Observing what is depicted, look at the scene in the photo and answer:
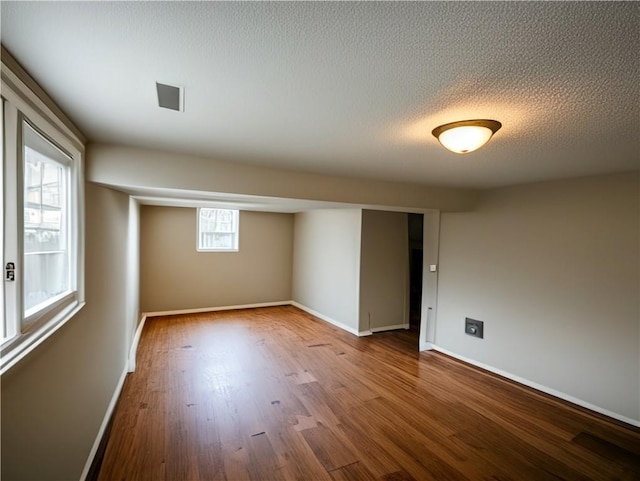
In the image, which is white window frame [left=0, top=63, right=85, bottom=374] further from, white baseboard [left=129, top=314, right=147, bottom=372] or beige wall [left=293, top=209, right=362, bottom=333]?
beige wall [left=293, top=209, right=362, bottom=333]

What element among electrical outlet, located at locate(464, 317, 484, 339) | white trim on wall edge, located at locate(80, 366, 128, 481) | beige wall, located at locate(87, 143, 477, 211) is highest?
beige wall, located at locate(87, 143, 477, 211)

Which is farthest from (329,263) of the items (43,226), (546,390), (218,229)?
(43,226)

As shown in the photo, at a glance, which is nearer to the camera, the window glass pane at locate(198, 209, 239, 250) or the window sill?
the window sill

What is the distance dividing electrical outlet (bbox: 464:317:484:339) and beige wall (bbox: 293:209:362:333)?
5.56ft

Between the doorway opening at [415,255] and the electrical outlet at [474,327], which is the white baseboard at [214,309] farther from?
the electrical outlet at [474,327]

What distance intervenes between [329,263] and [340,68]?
488 cm

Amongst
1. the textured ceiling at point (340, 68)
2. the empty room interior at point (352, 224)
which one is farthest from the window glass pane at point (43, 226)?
the textured ceiling at point (340, 68)

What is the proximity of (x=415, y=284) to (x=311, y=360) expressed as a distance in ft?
14.2

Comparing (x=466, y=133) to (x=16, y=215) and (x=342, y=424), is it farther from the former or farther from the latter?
(x=342, y=424)

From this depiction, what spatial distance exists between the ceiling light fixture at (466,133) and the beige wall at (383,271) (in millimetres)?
3411

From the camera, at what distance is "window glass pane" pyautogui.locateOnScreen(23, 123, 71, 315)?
1362 mm

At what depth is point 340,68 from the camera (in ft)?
3.88

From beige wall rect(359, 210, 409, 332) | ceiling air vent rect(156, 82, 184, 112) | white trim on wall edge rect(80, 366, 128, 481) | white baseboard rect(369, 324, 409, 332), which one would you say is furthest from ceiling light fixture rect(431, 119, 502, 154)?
white baseboard rect(369, 324, 409, 332)

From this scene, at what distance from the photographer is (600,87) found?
127 centimetres
